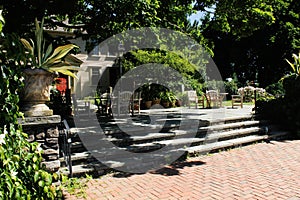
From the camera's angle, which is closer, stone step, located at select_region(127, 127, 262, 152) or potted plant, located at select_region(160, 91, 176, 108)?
stone step, located at select_region(127, 127, 262, 152)

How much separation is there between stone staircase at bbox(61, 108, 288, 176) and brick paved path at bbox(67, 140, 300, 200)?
486mm

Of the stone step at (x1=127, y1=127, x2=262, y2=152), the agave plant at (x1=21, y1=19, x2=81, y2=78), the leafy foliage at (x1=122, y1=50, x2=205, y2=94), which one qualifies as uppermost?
the leafy foliage at (x1=122, y1=50, x2=205, y2=94)

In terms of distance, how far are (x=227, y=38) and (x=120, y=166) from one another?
26.0 meters

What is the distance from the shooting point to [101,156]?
568 centimetres

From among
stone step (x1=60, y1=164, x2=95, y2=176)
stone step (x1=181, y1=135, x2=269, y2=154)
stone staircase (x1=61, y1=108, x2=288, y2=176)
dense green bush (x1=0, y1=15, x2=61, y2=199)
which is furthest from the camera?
stone step (x1=181, y1=135, x2=269, y2=154)

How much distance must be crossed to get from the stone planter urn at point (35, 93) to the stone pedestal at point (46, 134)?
0.11m

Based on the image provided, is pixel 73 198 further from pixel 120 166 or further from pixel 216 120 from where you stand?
pixel 216 120

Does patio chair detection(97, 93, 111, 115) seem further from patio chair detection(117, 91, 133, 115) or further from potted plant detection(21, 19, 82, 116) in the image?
potted plant detection(21, 19, 82, 116)

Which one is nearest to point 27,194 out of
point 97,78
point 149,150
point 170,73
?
point 149,150

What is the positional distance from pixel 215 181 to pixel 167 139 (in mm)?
2397

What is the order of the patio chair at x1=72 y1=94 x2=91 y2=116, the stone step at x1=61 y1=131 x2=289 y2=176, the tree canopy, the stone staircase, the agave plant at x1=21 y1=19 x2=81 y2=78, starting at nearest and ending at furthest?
the agave plant at x1=21 y1=19 x2=81 y2=78, the stone step at x1=61 y1=131 x2=289 y2=176, the stone staircase, the tree canopy, the patio chair at x1=72 y1=94 x2=91 y2=116

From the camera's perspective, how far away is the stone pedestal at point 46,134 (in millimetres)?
4184

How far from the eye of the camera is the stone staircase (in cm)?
558

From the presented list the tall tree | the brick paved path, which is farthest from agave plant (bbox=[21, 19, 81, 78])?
the tall tree
